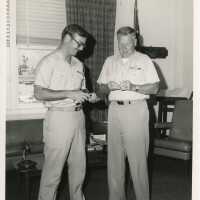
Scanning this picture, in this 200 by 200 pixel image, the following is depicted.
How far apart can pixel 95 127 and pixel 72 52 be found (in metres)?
2.07

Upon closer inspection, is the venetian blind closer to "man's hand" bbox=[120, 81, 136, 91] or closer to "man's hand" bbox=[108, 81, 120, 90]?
"man's hand" bbox=[108, 81, 120, 90]

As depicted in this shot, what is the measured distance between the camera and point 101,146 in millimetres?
4031

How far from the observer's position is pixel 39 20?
4859 mm

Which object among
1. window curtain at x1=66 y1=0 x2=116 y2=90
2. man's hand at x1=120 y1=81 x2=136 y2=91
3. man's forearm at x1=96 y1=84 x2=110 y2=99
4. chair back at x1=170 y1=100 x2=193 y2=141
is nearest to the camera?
man's hand at x1=120 y1=81 x2=136 y2=91

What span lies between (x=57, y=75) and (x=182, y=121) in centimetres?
244

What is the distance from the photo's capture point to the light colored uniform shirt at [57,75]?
2.55 meters

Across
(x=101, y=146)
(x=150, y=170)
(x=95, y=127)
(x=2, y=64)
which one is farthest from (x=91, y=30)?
(x=2, y=64)

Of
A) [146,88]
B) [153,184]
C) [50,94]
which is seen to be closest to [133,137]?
[146,88]

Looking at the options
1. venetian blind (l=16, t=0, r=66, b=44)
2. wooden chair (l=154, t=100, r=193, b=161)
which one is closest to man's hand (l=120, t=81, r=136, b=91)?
wooden chair (l=154, t=100, r=193, b=161)

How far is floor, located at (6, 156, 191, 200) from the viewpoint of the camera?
338 centimetres

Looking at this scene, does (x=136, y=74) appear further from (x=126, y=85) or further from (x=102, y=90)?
(x=102, y=90)

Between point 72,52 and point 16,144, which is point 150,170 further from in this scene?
point 72,52

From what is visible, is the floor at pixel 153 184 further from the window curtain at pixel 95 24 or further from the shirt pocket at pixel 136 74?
the window curtain at pixel 95 24

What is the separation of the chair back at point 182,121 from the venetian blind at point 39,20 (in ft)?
6.86
